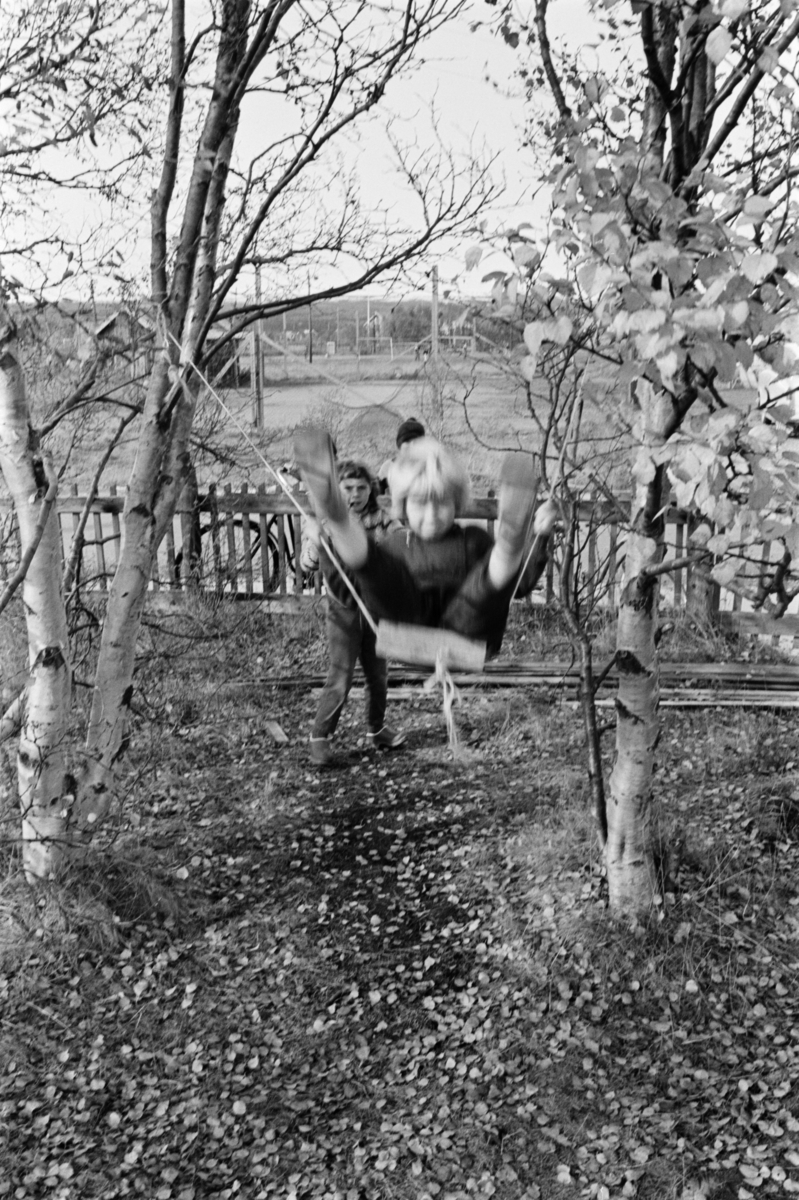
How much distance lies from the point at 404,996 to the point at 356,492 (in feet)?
7.96

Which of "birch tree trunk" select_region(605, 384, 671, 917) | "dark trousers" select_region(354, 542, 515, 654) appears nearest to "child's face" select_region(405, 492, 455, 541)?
"dark trousers" select_region(354, 542, 515, 654)

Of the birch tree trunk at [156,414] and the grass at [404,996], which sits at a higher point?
the birch tree trunk at [156,414]

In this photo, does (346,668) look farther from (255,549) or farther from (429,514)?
(255,549)

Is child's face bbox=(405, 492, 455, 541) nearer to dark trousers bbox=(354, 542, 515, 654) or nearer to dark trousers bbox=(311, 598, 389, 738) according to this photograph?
dark trousers bbox=(354, 542, 515, 654)

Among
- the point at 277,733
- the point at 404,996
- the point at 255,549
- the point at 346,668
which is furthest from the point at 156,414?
the point at 255,549

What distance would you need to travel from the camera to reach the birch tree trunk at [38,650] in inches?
161

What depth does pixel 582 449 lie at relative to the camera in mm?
12062

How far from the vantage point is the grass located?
3443 mm

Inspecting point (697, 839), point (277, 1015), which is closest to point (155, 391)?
point (277, 1015)

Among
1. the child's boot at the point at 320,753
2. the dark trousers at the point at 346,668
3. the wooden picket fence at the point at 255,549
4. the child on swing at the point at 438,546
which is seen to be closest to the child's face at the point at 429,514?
the child on swing at the point at 438,546

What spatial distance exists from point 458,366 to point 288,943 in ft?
35.5

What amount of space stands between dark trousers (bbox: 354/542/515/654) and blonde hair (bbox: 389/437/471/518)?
28 cm

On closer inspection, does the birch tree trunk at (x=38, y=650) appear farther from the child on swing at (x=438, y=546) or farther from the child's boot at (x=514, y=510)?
the child's boot at (x=514, y=510)

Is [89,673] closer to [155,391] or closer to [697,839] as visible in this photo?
[155,391]
